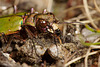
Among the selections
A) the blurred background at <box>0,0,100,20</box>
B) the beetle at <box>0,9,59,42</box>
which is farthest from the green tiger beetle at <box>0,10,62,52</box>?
the blurred background at <box>0,0,100,20</box>

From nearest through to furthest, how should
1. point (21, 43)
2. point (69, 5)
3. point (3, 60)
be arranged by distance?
1. point (3, 60)
2. point (21, 43)
3. point (69, 5)

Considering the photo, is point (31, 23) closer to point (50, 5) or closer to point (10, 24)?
point (10, 24)

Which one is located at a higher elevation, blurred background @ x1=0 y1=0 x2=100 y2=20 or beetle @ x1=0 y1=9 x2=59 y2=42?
blurred background @ x1=0 y1=0 x2=100 y2=20

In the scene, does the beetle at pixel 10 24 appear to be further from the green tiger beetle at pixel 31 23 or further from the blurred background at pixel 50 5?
the blurred background at pixel 50 5

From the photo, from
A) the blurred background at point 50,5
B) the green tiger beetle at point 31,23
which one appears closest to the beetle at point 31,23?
the green tiger beetle at point 31,23


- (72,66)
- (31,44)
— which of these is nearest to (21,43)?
(31,44)

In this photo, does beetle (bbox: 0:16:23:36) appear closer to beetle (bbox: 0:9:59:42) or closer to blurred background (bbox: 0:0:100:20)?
beetle (bbox: 0:9:59:42)

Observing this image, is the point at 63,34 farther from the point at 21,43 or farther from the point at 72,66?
the point at 21,43

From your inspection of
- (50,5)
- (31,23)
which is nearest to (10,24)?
(31,23)
